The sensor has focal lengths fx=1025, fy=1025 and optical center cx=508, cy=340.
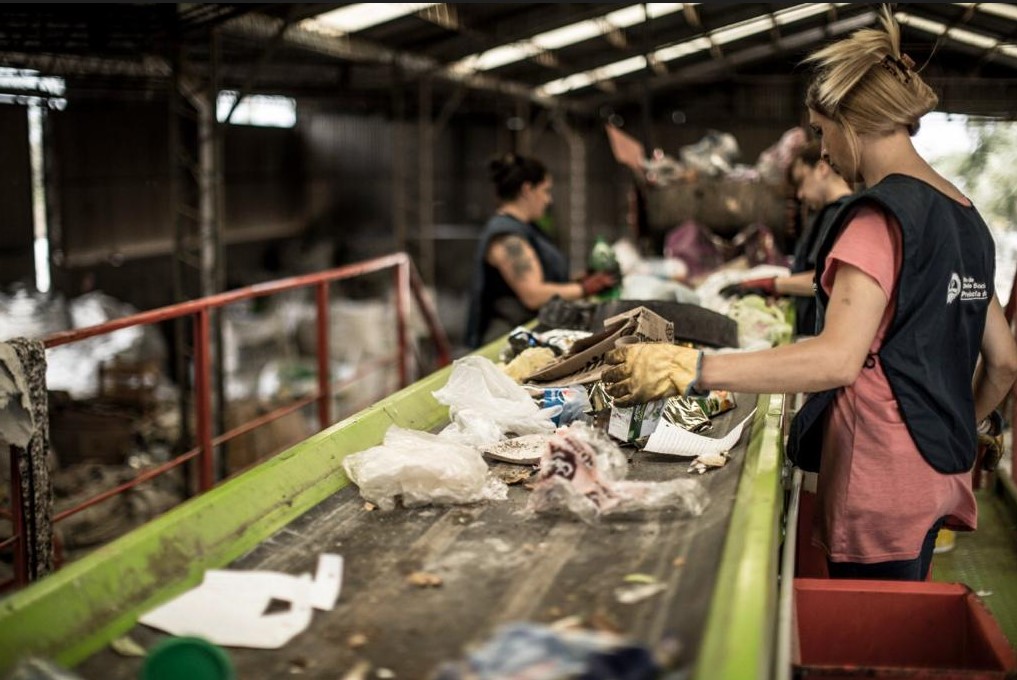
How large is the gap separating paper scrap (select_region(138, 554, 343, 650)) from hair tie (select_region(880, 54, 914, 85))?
1611 millimetres

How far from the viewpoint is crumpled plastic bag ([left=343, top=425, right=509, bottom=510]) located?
2463mm

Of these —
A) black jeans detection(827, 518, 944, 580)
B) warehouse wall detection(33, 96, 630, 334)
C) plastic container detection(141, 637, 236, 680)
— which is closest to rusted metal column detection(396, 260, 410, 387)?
warehouse wall detection(33, 96, 630, 334)

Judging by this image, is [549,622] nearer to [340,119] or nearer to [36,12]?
[36,12]

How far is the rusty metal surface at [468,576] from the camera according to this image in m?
1.76

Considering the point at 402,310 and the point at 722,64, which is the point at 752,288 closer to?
the point at 402,310

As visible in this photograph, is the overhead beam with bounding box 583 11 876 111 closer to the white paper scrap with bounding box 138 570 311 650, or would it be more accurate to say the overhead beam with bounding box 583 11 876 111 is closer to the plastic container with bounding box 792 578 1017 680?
the plastic container with bounding box 792 578 1017 680

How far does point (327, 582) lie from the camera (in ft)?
6.62

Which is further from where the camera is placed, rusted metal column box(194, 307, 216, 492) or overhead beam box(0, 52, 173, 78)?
overhead beam box(0, 52, 173, 78)

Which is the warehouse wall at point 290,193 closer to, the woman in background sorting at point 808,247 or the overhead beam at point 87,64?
the overhead beam at point 87,64

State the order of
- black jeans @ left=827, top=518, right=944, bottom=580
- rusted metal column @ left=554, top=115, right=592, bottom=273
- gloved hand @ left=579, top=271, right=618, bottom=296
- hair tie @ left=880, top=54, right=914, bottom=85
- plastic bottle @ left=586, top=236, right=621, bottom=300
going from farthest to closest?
rusted metal column @ left=554, top=115, right=592, bottom=273, plastic bottle @ left=586, top=236, right=621, bottom=300, gloved hand @ left=579, top=271, right=618, bottom=296, black jeans @ left=827, top=518, right=944, bottom=580, hair tie @ left=880, top=54, right=914, bottom=85

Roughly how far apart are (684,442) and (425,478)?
2.56 ft

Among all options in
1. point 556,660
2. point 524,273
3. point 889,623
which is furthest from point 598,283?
point 556,660

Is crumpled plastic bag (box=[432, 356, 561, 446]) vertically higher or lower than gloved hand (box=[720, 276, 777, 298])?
lower

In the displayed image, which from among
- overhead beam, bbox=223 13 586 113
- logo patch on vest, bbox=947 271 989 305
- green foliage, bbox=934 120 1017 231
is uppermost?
overhead beam, bbox=223 13 586 113
